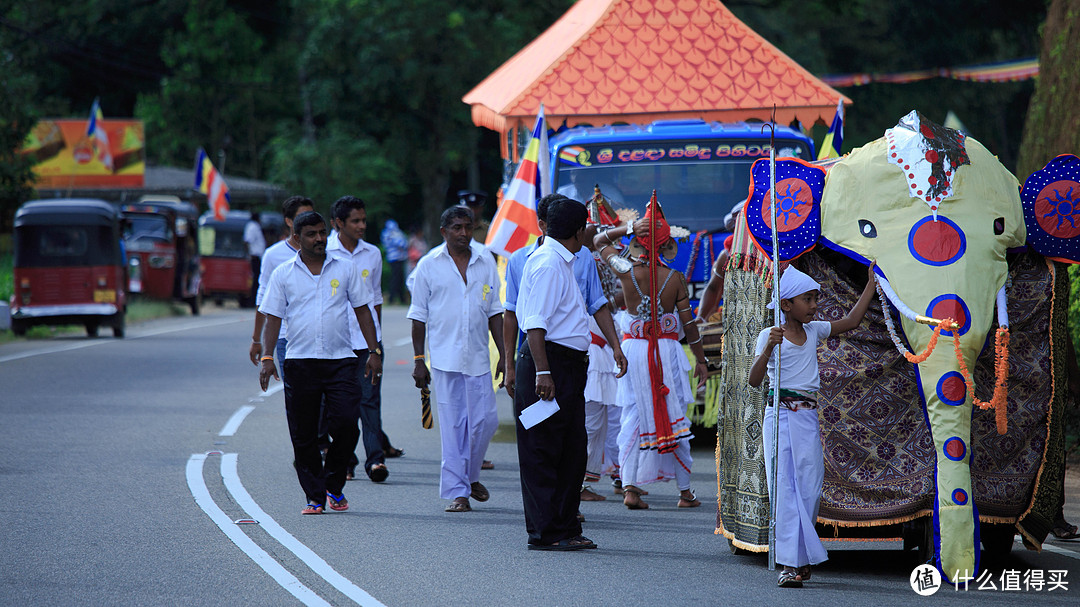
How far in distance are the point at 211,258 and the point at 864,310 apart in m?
28.3

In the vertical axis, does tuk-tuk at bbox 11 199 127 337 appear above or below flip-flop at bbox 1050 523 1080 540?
above

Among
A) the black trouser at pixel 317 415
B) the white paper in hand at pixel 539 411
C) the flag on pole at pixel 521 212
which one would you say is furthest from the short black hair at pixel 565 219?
the flag on pole at pixel 521 212

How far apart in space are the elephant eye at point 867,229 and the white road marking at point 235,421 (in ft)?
23.8

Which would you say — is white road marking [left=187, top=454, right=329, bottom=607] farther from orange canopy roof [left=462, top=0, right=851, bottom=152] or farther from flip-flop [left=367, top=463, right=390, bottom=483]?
orange canopy roof [left=462, top=0, right=851, bottom=152]

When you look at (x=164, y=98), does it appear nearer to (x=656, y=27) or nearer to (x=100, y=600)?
(x=656, y=27)

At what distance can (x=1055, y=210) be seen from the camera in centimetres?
686

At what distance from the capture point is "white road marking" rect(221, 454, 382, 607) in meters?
6.39

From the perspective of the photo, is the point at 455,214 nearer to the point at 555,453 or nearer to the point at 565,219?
the point at 565,219

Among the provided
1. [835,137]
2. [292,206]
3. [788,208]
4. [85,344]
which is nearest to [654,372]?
[788,208]

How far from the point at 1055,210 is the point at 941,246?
784 mm

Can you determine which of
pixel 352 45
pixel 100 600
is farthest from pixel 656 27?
pixel 352 45

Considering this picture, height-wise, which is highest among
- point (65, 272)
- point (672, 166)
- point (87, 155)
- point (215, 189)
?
point (87, 155)

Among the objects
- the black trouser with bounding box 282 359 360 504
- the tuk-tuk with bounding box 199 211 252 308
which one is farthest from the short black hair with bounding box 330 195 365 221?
the tuk-tuk with bounding box 199 211 252 308

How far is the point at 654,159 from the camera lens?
40.5ft
